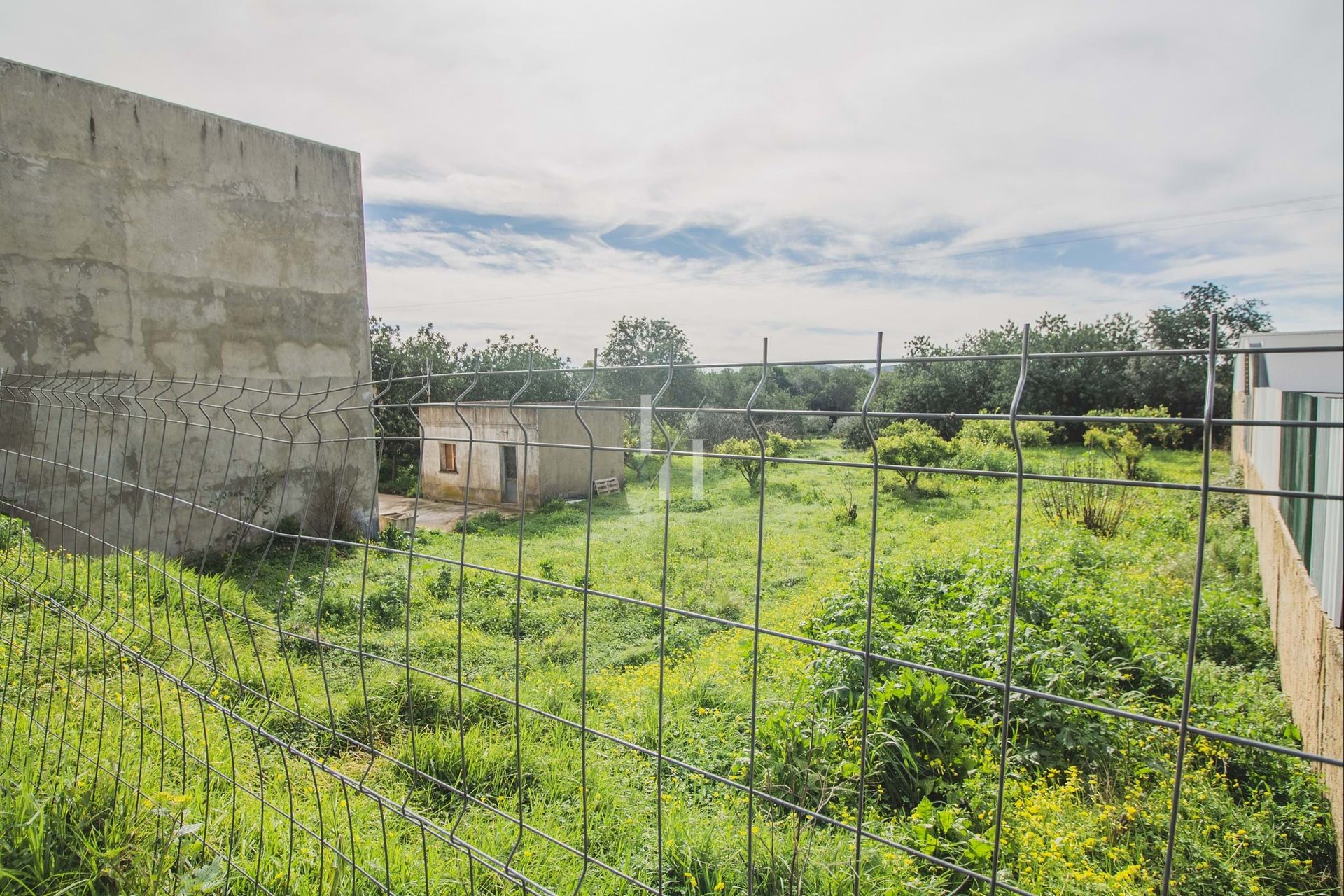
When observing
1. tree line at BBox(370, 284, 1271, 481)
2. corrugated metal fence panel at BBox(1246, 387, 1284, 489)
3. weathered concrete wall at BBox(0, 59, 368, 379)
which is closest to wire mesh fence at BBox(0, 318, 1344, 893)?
weathered concrete wall at BBox(0, 59, 368, 379)

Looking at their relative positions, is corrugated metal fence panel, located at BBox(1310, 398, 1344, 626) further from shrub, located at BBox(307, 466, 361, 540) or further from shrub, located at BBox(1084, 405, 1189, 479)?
shrub, located at BBox(307, 466, 361, 540)

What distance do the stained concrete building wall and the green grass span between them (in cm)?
232

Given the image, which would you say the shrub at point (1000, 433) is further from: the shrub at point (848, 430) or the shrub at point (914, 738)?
the shrub at point (914, 738)

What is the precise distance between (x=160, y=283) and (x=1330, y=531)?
868 cm

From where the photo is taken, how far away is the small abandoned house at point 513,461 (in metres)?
12.9

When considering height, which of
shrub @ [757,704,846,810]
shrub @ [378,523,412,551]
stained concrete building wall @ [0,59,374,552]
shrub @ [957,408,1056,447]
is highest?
stained concrete building wall @ [0,59,374,552]

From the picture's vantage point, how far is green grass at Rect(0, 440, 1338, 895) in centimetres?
190

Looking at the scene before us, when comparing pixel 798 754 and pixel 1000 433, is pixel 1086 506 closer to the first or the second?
pixel 1000 433

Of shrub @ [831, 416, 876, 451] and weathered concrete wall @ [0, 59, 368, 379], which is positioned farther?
weathered concrete wall @ [0, 59, 368, 379]

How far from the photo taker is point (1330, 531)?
10.1 ft

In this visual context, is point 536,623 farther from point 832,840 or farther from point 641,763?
point 832,840

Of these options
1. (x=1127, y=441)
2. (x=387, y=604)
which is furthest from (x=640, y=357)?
(x=387, y=604)

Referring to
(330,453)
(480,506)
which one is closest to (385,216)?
(480,506)

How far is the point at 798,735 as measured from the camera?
2873 mm
